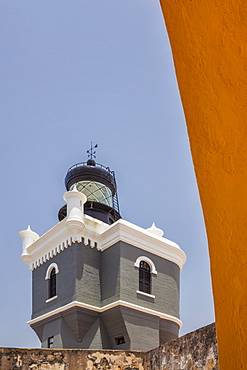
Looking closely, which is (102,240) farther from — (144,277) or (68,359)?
(68,359)

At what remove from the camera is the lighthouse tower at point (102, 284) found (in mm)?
16031

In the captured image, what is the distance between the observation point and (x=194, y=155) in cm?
147

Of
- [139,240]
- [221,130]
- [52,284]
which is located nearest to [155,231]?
[139,240]

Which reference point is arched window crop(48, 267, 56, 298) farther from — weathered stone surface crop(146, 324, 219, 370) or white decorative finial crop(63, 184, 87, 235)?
weathered stone surface crop(146, 324, 219, 370)

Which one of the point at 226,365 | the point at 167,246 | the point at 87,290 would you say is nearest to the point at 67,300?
the point at 87,290

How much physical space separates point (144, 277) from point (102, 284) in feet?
5.18

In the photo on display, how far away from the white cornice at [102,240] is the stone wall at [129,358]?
685 centimetres

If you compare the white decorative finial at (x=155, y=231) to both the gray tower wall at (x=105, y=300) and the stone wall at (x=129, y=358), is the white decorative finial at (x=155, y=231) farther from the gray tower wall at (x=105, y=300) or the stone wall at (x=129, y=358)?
the stone wall at (x=129, y=358)

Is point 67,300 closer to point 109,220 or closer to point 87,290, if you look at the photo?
point 87,290

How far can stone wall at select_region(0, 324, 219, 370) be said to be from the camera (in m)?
8.57

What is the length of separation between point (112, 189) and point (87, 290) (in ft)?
22.3

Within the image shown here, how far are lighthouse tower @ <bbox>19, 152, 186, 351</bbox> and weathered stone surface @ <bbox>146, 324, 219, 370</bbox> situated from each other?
236 inches

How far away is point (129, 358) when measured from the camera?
10297mm

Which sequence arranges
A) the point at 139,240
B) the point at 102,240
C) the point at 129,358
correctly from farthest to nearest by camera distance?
the point at 102,240 → the point at 139,240 → the point at 129,358
